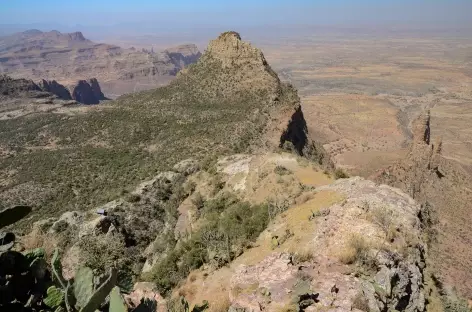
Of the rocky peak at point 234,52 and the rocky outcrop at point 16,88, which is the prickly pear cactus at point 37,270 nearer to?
the rocky peak at point 234,52

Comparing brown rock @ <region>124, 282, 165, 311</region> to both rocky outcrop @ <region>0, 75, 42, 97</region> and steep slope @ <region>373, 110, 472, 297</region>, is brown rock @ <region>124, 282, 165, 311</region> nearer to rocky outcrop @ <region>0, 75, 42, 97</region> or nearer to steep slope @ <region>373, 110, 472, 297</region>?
steep slope @ <region>373, 110, 472, 297</region>

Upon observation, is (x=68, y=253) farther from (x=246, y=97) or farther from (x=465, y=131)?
(x=465, y=131)

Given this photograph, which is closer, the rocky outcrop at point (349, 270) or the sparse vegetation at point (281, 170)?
the rocky outcrop at point (349, 270)

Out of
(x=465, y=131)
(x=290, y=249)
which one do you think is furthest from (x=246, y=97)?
(x=465, y=131)

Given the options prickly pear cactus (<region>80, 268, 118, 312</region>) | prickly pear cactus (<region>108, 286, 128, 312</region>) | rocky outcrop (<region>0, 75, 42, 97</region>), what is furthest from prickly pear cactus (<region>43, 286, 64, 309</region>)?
rocky outcrop (<region>0, 75, 42, 97</region>)

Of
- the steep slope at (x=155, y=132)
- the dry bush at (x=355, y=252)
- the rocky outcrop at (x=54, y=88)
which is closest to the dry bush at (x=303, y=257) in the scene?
the dry bush at (x=355, y=252)
